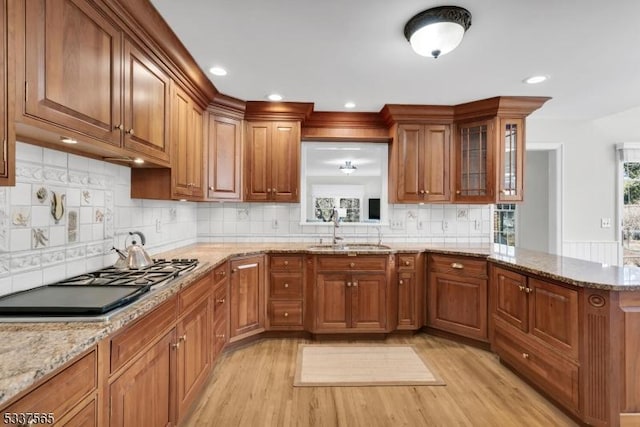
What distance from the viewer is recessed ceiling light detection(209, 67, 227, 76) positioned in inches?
97.5

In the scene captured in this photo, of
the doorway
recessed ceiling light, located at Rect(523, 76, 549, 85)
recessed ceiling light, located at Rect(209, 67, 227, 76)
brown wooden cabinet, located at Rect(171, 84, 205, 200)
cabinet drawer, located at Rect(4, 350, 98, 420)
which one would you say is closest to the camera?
cabinet drawer, located at Rect(4, 350, 98, 420)


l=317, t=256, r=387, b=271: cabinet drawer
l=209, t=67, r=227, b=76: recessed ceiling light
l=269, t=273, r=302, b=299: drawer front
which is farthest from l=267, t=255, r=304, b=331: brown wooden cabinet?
l=209, t=67, r=227, b=76: recessed ceiling light

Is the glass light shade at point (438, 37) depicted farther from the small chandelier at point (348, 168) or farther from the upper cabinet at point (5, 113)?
the small chandelier at point (348, 168)

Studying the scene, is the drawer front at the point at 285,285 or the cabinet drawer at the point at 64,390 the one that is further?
the drawer front at the point at 285,285

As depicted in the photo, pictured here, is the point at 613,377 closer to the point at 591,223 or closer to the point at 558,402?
the point at 558,402

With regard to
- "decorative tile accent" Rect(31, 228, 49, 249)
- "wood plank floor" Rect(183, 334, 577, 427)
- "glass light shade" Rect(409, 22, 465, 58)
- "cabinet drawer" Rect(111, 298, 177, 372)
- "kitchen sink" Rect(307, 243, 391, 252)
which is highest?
"glass light shade" Rect(409, 22, 465, 58)

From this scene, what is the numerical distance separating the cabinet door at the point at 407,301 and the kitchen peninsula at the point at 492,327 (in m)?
0.05

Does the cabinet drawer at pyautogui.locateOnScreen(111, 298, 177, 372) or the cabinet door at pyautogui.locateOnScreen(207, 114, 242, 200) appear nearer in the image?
the cabinet drawer at pyautogui.locateOnScreen(111, 298, 177, 372)

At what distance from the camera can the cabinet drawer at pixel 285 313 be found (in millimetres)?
3104

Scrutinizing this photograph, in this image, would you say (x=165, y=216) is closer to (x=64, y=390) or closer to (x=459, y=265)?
(x=64, y=390)

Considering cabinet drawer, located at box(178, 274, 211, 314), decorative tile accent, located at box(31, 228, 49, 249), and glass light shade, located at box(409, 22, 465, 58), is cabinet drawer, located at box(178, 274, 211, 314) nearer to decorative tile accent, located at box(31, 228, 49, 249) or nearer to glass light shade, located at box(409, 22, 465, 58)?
decorative tile accent, located at box(31, 228, 49, 249)

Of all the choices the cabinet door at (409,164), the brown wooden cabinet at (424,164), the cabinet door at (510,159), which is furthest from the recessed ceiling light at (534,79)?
the cabinet door at (409,164)

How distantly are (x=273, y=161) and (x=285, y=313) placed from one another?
1587 mm

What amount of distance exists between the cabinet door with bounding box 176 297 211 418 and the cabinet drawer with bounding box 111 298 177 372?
17 centimetres
